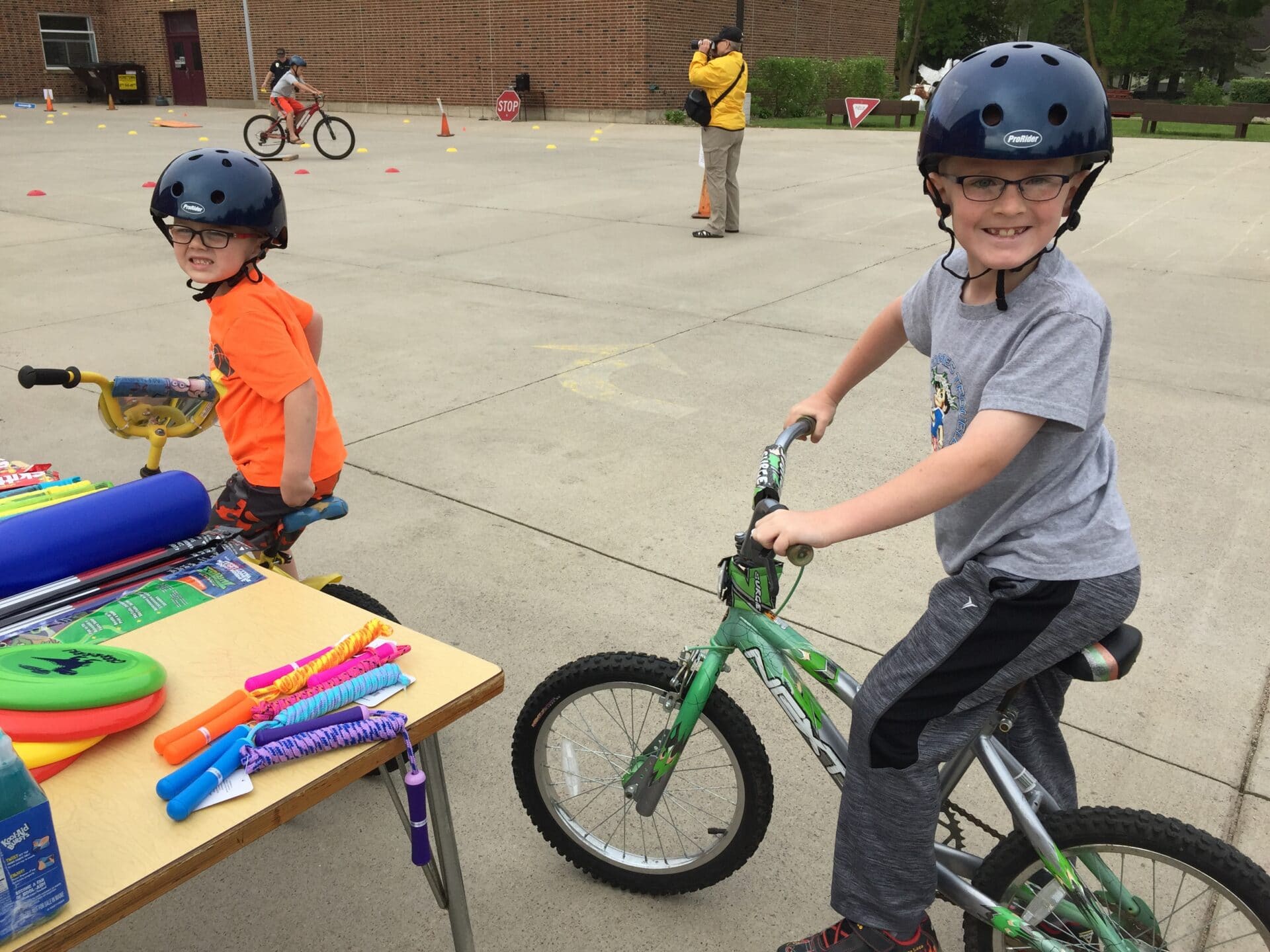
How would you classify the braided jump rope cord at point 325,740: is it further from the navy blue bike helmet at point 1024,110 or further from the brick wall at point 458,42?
the brick wall at point 458,42

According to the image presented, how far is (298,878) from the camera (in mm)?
2482

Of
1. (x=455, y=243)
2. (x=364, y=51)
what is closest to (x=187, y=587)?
(x=455, y=243)

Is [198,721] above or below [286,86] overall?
below

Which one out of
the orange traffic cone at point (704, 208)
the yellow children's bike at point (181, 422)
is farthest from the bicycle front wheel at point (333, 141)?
the yellow children's bike at point (181, 422)

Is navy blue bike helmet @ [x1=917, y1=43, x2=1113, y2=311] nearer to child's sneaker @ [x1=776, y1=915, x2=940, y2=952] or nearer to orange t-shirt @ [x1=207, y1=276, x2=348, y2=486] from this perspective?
child's sneaker @ [x1=776, y1=915, x2=940, y2=952]

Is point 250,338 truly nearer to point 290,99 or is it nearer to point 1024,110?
point 1024,110

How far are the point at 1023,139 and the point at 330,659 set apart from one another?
1427 millimetres

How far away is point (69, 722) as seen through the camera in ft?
4.98

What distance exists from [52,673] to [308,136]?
76.1 feet

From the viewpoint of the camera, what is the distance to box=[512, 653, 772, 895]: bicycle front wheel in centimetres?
220

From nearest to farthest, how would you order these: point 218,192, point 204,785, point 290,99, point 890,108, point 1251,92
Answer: point 204,785, point 218,192, point 290,99, point 890,108, point 1251,92

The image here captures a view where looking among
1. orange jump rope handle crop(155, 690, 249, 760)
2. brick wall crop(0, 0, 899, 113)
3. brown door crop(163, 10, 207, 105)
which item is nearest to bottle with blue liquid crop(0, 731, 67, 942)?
orange jump rope handle crop(155, 690, 249, 760)

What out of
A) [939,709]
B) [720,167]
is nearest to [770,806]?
[939,709]

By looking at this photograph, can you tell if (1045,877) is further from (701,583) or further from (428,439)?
(428,439)
